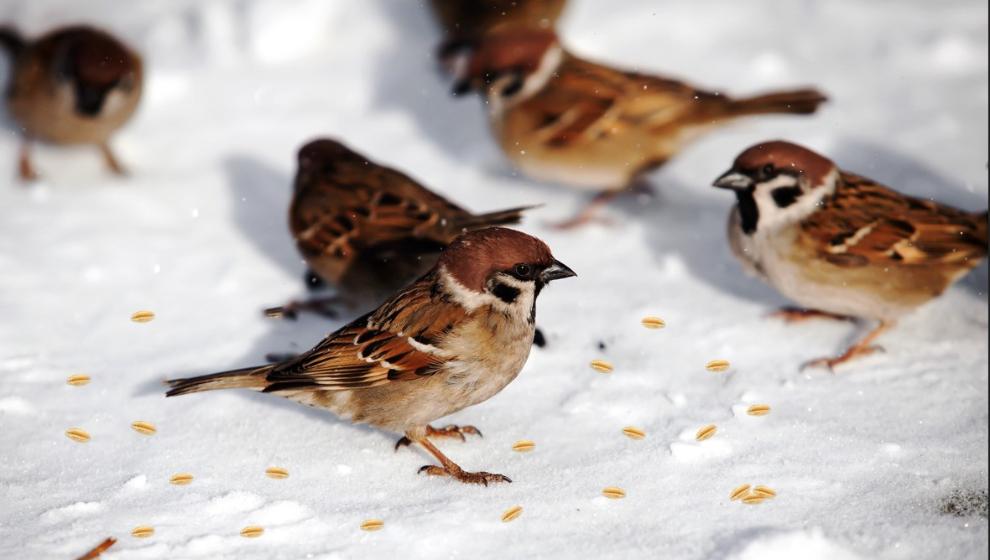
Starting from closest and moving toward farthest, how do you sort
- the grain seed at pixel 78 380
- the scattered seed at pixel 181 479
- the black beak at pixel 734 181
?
the scattered seed at pixel 181 479 < the grain seed at pixel 78 380 < the black beak at pixel 734 181

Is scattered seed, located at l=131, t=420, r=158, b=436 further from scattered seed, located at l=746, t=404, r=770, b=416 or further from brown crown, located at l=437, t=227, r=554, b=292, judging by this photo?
scattered seed, located at l=746, t=404, r=770, b=416

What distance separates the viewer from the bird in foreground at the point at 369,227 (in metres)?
4.00

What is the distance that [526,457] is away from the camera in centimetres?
344

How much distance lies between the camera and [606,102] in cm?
489

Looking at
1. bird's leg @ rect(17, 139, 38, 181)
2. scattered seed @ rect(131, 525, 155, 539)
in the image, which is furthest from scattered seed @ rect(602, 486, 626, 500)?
bird's leg @ rect(17, 139, 38, 181)

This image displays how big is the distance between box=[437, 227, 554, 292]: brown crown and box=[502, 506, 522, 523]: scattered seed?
2.08 ft

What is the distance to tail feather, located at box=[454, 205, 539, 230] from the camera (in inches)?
152

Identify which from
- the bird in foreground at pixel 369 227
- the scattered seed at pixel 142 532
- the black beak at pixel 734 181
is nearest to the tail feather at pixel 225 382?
the scattered seed at pixel 142 532

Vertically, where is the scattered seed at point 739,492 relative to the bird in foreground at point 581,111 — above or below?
below

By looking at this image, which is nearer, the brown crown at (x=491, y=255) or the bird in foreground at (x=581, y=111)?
the brown crown at (x=491, y=255)

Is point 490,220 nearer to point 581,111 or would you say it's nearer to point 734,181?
point 734,181

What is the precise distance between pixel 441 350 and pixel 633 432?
2.36 feet

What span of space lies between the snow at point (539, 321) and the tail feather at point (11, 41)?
0.42 metres

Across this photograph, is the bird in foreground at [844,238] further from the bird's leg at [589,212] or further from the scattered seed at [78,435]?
the scattered seed at [78,435]
